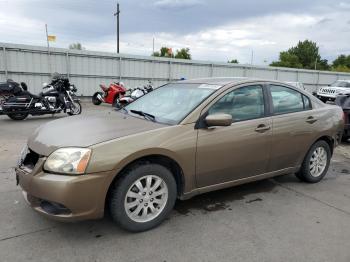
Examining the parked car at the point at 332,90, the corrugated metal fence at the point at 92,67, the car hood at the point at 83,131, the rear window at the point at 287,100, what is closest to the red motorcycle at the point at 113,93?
the corrugated metal fence at the point at 92,67

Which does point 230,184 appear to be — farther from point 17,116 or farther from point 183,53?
point 183,53

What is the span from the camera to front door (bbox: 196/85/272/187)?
3555 millimetres

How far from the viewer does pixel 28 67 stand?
50.4 feet

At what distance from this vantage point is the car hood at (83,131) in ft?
9.89

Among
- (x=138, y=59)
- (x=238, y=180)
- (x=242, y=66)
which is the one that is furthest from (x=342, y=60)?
(x=238, y=180)

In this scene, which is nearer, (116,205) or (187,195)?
(116,205)

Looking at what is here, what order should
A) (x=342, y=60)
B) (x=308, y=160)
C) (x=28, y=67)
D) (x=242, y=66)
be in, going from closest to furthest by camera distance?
1. (x=308, y=160)
2. (x=28, y=67)
3. (x=242, y=66)
4. (x=342, y=60)

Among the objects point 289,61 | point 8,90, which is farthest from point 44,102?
point 289,61

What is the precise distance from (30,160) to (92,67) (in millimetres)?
14732

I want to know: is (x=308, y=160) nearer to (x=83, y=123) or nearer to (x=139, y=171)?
(x=139, y=171)

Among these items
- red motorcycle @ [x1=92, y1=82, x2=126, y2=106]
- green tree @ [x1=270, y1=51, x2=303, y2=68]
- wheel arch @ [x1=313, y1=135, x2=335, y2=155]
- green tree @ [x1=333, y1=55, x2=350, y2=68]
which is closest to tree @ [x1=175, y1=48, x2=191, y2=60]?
green tree @ [x1=270, y1=51, x2=303, y2=68]

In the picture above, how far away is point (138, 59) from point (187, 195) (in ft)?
52.2

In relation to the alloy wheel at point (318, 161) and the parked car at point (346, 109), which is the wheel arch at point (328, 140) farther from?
the parked car at point (346, 109)

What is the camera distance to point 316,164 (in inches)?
195
